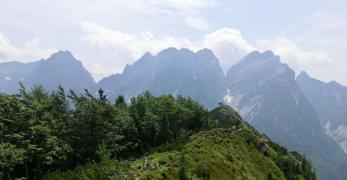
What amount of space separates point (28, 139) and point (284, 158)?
73133 millimetres

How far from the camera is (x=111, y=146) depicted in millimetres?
96000

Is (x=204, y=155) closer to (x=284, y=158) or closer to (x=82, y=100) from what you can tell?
(x=82, y=100)

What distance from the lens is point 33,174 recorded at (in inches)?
3413

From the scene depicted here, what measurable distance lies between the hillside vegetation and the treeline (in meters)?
0.13

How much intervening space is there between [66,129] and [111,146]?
37.9ft

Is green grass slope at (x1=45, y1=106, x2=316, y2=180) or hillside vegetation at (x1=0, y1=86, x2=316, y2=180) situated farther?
hillside vegetation at (x1=0, y1=86, x2=316, y2=180)

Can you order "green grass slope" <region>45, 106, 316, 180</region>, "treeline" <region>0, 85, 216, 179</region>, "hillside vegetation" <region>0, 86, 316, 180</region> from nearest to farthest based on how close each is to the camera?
"green grass slope" <region>45, 106, 316, 180</region> < "hillside vegetation" <region>0, 86, 316, 180</region> < "treeline" <region>0, 85, 216, 179</region>

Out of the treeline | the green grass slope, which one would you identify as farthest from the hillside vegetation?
the treeline

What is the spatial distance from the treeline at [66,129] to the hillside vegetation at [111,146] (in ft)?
0.44

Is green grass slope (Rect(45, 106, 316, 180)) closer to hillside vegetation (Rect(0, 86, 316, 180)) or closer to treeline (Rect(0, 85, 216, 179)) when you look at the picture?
hillside vegetation (Rect(0, 86, 316, 180))

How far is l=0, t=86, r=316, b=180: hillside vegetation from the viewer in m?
67.1

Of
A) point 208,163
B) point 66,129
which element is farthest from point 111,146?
point 208,163

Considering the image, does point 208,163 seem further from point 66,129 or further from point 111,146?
point 66,129

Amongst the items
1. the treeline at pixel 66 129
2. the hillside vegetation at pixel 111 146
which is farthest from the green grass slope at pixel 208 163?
the treeline at pixel 66 129
